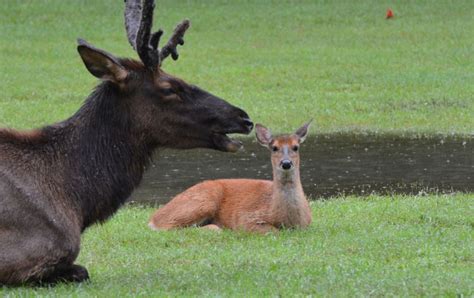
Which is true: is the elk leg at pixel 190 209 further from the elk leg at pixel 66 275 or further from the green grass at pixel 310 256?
the elk leg at pixel 66 275

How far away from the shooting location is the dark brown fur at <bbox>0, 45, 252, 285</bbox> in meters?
7.87

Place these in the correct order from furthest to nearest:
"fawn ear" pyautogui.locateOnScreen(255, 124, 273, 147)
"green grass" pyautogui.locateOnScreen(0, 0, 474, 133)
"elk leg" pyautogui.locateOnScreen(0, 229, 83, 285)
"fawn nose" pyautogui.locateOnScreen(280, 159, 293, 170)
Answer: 1. "green grass" pyautogui.locateOnScreen(0, 0, 474, 133)
2. "fawn ear" pyautogui.locateOnScreen(255, 124, 273, 147)
3. "fawn nose" pyautogui.locateOnScreen(280, 159, 293, 170)
4. "elk leg" pyautogui.locateOnScreen(0, 229, 83, 285)

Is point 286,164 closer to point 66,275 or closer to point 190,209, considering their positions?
point 190,209

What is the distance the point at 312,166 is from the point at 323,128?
3432mm

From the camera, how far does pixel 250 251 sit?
9.80 m

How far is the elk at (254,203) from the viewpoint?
38.6 feet

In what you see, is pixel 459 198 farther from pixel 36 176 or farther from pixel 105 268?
pixel 36 176

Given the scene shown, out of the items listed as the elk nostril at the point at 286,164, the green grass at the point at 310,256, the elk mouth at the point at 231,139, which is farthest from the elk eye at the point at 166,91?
the elk nostril at the point at 286,164

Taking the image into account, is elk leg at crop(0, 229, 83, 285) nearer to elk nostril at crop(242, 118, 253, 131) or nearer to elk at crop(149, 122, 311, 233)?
elk nostril at crop(242, 118, 253, 131)

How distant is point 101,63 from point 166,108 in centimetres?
63

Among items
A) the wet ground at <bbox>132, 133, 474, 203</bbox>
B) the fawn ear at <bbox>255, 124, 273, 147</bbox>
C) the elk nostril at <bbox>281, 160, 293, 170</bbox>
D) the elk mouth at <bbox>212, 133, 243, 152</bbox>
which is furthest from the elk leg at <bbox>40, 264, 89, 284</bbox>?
the wet ground at <bbox>132, 133, 474, 203</bbox>

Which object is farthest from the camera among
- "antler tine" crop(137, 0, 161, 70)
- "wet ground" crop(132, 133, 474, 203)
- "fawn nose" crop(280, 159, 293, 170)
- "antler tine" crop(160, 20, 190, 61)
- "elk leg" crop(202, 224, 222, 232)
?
"wet ground" crop(132, 133, 474, 203)

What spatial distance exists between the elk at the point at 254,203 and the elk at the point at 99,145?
3.30 meters

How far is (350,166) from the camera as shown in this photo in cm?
1681
